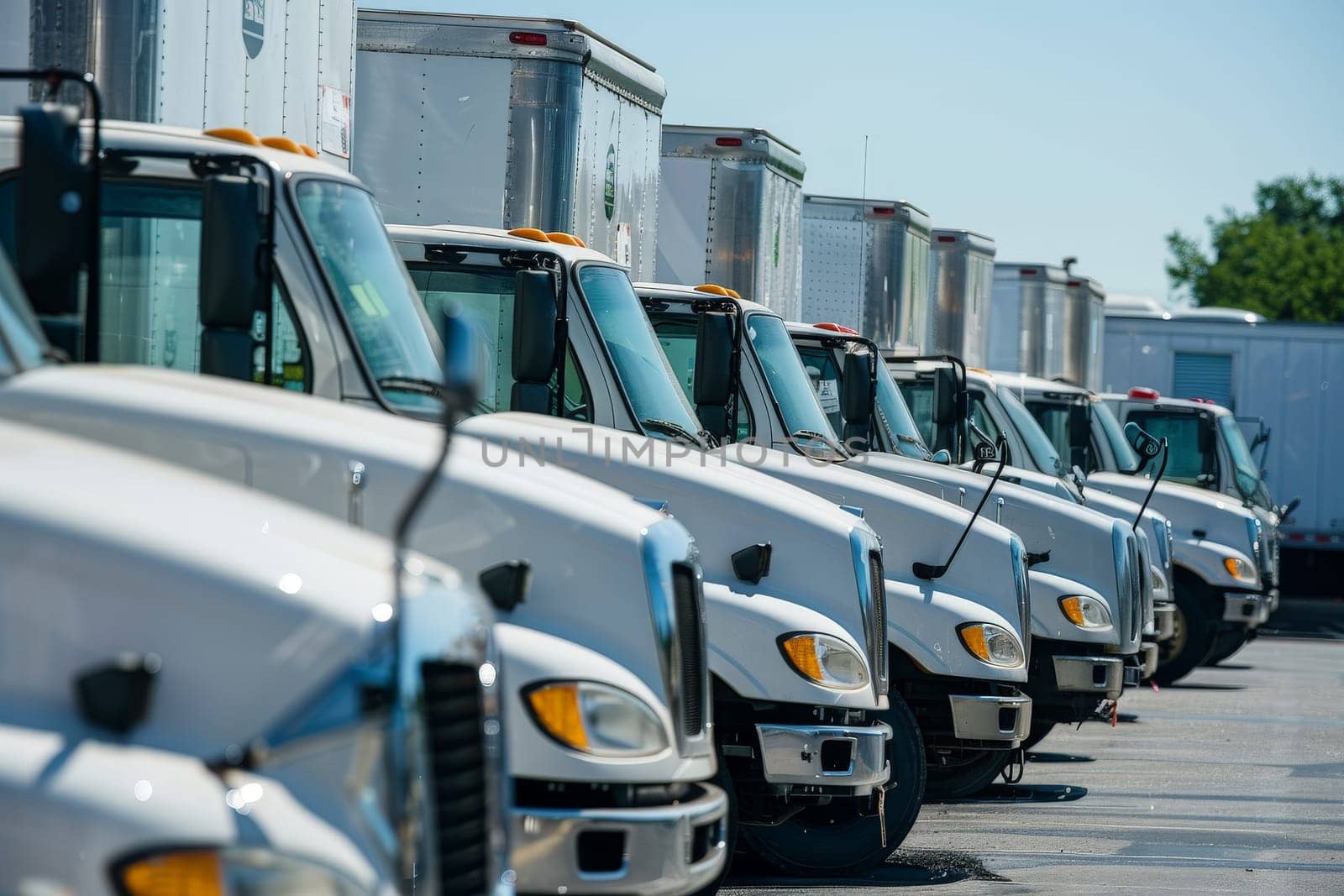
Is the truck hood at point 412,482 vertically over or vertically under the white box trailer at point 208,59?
under

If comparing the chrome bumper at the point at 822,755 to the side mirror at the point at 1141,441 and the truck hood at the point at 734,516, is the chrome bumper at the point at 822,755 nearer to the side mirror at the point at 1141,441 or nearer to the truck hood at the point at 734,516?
the truck hood at the point at 734,516

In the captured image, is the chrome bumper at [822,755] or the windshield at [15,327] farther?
the chrome bumper at [822,755]

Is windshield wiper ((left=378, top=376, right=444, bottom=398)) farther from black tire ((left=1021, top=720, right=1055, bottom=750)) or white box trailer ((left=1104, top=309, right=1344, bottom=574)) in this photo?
white box trailer ((left=1104, top=309, right=1344, bottom=574))

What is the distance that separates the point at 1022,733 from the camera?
1008 cm

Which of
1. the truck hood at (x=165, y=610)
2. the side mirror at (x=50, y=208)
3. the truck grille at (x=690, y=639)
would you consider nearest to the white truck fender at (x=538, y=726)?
the truck grille at (x=690, y=639)

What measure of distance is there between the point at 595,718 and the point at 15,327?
1993mm

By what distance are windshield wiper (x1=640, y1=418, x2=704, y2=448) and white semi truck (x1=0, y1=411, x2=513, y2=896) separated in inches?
186

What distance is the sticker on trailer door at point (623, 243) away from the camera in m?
11.7

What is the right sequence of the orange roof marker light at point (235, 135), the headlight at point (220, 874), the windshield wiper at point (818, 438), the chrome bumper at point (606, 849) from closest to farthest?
1. the headlight at point (220, 874)
2. the chrome bumper at point (606, 849)
3. the orange roof marker light at point (235, 135)
4. the windshield wiper at point (818, 438)

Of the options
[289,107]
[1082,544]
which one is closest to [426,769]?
[289,107]

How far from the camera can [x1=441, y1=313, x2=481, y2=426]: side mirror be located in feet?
10.3

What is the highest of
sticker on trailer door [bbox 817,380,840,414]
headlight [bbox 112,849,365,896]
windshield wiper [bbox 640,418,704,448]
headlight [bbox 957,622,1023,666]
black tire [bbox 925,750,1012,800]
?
sticker on trailer door [bbox 817,380,840,414]

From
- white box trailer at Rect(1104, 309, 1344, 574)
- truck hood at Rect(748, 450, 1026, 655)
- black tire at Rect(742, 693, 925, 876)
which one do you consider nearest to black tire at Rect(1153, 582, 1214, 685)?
truck hood at Rect(748, 450, 1026, 655)

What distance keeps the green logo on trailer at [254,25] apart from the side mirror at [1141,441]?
30.6 ft
